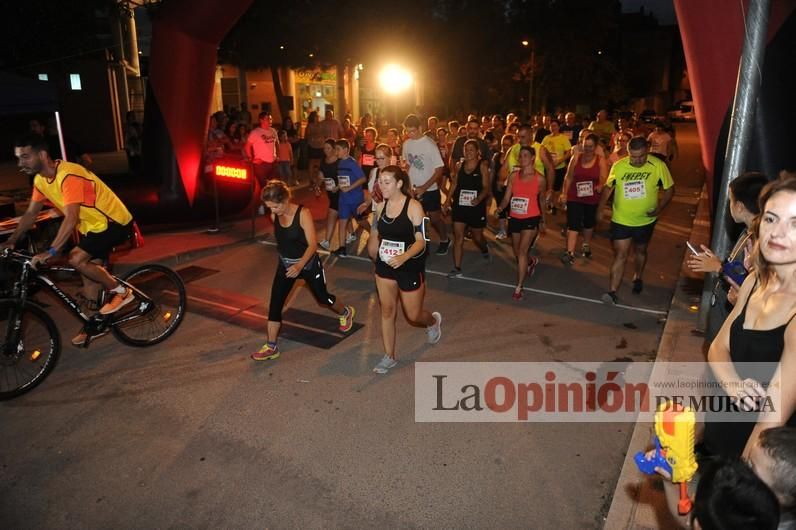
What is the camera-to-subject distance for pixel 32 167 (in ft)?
17.2

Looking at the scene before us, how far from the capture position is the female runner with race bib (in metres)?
7.28

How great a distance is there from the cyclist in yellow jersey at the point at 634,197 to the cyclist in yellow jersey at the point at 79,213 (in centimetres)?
530

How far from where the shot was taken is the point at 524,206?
7.27 m

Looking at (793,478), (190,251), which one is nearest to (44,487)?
(793,478)

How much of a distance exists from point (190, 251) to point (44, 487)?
18.3ft

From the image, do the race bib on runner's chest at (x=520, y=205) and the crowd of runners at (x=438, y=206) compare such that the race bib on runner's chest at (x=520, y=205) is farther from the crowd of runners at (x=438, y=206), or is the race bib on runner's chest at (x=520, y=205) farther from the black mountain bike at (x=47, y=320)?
the black mountain bike at (x=47, y=320)

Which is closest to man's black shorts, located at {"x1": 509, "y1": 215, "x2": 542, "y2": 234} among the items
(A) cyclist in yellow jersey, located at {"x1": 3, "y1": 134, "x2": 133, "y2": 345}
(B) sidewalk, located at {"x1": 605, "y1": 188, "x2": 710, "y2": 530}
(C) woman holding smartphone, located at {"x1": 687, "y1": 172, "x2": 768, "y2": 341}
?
(B) sidewalk, located at {"x1": 605, "y1": 188, "x2": 710, "y2": 530}

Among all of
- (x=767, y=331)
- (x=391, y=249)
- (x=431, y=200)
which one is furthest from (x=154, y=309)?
(x=767, y=331)

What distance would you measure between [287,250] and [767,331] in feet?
13.3

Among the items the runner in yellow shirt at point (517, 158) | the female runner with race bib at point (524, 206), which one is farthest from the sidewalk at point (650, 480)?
the runner in yellow shirt at point (517, 158)

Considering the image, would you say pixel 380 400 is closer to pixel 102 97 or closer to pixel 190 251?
pixel 190 251

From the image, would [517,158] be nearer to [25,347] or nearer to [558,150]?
[558,150]

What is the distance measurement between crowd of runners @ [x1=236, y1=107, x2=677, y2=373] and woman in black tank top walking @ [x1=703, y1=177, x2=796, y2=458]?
288 centimetres

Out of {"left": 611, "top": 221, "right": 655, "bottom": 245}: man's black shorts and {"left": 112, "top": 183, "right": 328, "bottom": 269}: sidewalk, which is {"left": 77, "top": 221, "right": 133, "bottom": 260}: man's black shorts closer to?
{"left": 112, "top": 183, "right": 328, "bottom": 269}: sidewalk
